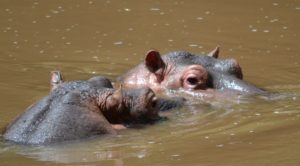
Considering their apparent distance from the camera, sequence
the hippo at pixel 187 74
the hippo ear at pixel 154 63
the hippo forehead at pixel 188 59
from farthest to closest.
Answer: the hippo ear at pixel 154 63
the hippo forehead at pixel 188 59
the hippo at pixel 187 74

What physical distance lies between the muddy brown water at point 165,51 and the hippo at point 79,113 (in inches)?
4.0

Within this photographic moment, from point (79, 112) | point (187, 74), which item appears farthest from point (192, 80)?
point (79, 112)

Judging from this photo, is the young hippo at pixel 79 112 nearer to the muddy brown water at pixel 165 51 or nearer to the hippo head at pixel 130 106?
the hippo head at pixel 130 106

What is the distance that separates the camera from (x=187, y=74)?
7.91m

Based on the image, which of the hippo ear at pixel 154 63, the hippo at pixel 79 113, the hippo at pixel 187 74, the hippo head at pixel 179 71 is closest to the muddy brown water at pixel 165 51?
the hippo at pixel 79 113

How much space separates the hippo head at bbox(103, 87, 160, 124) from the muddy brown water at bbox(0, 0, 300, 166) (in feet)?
0.43

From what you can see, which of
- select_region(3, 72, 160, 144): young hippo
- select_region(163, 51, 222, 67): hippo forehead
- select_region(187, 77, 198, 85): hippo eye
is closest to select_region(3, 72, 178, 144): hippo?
select_region(3, 72, 160, 144): young hippo

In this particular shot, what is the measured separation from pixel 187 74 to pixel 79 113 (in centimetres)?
239

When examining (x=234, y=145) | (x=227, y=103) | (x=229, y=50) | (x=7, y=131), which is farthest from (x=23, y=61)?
(x=234, y=145)

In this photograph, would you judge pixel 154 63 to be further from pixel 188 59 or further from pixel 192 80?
pixel 192 80

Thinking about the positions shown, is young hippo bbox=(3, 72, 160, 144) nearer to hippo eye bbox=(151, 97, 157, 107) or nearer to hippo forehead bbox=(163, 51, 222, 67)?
hippo eye bbox=(151, 97, 157, 107)

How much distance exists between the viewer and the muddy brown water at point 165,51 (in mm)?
5449

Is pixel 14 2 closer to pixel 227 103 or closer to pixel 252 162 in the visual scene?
pixel 227 103

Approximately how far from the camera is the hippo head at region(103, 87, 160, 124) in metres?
6.00
